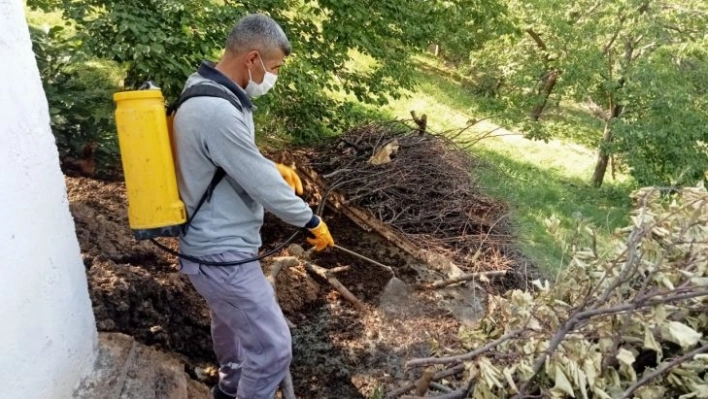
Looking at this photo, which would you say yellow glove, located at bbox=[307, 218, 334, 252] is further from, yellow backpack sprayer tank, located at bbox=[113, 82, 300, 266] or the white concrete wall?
the white concrete wall

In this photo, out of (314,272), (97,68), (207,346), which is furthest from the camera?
(97,68)

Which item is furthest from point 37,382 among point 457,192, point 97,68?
point 97,68

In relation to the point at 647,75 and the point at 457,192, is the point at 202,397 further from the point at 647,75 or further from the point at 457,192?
the point at 647,75

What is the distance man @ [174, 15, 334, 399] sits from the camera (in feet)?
7.11

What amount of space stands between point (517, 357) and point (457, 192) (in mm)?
3073

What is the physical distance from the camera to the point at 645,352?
234cm

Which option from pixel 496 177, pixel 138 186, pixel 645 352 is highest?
pixel 138 186

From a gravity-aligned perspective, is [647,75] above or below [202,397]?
above

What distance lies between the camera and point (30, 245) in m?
1.99

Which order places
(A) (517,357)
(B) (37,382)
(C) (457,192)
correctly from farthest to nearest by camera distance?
1. (C) (457,192)
2. (A) (517,357)
3. (B) (37,382)

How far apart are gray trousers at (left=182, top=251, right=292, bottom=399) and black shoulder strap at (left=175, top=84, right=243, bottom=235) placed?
0.25 m

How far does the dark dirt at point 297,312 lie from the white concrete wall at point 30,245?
78cm

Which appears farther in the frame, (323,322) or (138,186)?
(323,322)

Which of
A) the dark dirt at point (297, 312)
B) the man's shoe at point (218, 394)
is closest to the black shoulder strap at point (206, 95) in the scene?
the man's shoe at point (218, 394)
